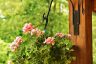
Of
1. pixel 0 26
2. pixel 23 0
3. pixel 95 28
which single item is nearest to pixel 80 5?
pixel 95 28

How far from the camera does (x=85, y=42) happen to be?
174cm

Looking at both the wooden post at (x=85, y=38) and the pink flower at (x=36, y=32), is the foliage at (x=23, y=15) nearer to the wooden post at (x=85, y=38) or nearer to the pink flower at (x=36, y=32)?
the wooden post at (x=85, y=38)

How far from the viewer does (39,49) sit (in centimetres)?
159

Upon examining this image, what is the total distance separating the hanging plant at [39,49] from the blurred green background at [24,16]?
213 centimetres

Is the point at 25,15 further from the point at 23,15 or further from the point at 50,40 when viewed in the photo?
the point at 50,40

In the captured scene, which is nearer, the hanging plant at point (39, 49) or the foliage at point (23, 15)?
the hanging plant at point (39, 49)

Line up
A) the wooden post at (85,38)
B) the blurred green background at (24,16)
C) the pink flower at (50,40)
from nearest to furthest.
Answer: the pink flower at (50,40)
the wooden post at (85,38)
the blurred green background at (24,16)

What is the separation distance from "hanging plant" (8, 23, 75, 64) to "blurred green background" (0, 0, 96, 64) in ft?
6.99

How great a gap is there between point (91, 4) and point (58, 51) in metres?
0.40

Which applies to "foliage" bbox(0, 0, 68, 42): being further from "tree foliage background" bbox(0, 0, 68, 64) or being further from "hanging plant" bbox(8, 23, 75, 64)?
"hanging plant" bbox(8, 23, 75, 64)

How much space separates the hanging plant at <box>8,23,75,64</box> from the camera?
159 cm

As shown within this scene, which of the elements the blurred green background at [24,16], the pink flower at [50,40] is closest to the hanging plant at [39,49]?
the pink flower at [50,40]

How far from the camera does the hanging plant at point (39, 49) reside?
5.21 feet

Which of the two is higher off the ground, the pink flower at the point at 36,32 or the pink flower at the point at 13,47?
the pink flower at the point at 36,32
